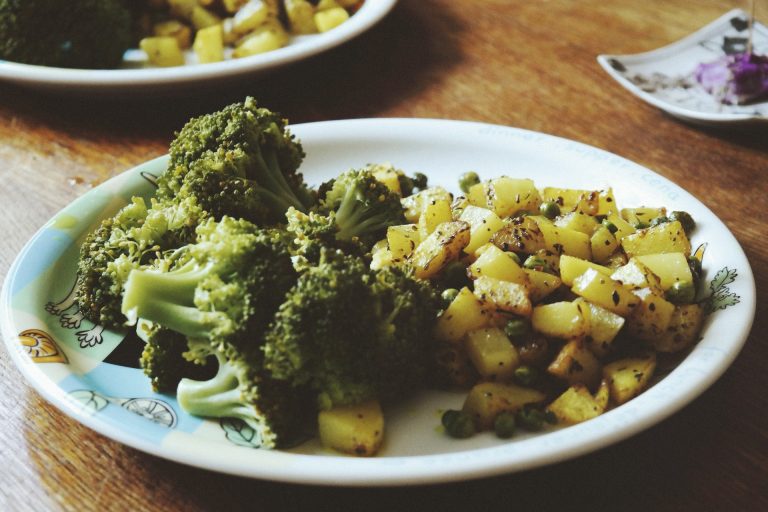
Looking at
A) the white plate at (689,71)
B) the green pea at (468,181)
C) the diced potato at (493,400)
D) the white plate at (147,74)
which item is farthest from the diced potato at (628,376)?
the white plate at (147,74)

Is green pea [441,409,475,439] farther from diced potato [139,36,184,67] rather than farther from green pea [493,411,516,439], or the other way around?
diced potato [139,36,184,67]

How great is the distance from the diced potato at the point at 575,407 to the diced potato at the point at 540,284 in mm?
251

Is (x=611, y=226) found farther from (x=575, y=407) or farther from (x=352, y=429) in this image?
(x=352, y=429)

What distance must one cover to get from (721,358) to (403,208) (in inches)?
35.4

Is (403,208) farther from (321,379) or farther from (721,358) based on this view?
(721,358)

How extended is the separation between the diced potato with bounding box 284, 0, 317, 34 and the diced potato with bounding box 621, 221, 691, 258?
1.95 metres

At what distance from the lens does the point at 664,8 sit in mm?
3670

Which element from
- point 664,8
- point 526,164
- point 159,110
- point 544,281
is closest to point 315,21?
point 159,110

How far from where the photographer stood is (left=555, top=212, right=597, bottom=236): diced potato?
1.84 meters

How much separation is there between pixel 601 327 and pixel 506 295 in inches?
7.8

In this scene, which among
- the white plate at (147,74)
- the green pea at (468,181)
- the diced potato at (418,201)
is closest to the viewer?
the diced potato at (418,201)

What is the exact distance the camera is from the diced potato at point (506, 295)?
1.58 metres

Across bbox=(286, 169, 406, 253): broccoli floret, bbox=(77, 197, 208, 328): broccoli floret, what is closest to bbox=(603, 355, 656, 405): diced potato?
bbox=(286, 169, 406, 253): broccoli floret

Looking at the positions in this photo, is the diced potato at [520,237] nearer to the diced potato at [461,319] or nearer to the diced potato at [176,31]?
the diced potato at [461,319]
